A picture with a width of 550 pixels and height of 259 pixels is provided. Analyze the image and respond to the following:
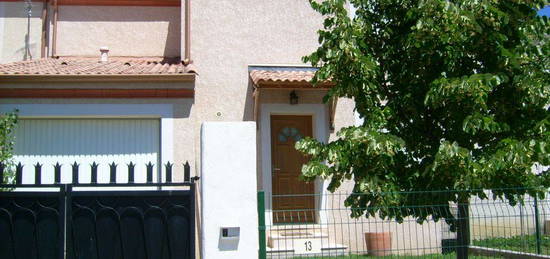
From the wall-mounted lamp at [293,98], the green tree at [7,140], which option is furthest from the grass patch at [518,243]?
the green tree at [7,140]

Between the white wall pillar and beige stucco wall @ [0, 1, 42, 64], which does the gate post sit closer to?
the white wall pillar

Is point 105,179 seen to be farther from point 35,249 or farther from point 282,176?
point 35,249

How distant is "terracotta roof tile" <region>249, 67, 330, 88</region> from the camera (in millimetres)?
Result: 10570

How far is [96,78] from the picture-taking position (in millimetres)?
10555

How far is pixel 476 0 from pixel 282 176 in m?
5.99

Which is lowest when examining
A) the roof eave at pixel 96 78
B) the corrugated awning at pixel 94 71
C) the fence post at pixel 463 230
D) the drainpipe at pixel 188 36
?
the fence post at pixel 463 230

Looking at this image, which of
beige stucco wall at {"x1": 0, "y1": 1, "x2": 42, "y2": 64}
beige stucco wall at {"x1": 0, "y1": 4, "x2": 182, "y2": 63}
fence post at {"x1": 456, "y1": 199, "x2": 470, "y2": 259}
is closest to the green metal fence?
fence post at {"x1": 456, "y1": 199, "x2": 470, "y2": 259}

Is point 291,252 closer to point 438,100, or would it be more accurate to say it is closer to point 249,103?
point 438,100

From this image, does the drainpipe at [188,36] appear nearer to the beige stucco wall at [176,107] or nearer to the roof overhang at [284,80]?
Answer: the beige stucco wall at [176,107]

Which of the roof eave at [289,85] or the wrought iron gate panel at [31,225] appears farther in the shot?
the roof eave at [289,85]

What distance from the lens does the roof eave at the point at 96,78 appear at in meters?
10.4

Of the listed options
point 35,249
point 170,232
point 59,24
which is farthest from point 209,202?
point 59,24

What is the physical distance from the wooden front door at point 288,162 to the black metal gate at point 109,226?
6.38 meters

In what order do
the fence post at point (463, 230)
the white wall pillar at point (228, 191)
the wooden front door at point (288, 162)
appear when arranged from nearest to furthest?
the white wall pillar at point (228, 191), the fence post at point (463, 230), the wooden front door at point (288, 162)
